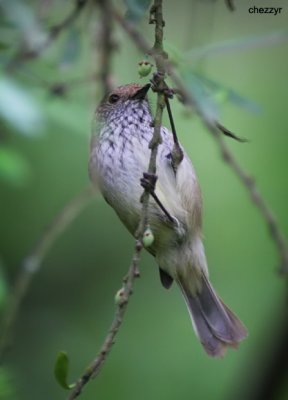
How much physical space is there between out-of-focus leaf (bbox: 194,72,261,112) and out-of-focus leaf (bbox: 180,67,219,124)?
24 mm

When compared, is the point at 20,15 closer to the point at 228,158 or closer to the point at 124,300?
the point at 228,158

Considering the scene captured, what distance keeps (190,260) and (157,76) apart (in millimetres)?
1751

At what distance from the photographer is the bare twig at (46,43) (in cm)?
389

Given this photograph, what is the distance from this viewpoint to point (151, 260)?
718 cm

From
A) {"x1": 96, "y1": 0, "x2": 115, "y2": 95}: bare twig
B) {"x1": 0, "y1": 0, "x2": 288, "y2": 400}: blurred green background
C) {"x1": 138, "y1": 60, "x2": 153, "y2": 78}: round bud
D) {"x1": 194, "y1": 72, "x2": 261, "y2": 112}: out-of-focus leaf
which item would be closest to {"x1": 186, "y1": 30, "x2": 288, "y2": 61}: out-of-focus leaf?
{"x1": 194, "y1": 72, "x2": 261, "y2": 112}: out-of-focus leaf

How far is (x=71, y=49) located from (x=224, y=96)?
1144 mm

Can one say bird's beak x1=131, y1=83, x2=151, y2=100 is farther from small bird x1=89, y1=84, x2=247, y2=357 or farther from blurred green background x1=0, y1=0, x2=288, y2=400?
blurred green background x1=0, y1=0, x2=288, y2=400

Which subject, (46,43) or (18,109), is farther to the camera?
(46,43)

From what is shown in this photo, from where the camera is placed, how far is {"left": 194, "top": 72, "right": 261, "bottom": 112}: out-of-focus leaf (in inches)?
130

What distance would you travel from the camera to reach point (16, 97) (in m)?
3.44

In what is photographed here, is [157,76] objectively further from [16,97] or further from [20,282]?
[20,282]

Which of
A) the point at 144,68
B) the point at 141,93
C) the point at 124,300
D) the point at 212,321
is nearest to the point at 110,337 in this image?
the point at 124,300

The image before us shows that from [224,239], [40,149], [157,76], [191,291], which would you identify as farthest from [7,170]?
[224,239]

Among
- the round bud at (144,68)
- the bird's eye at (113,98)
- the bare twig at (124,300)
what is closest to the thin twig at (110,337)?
the bare twig at (124,300)
